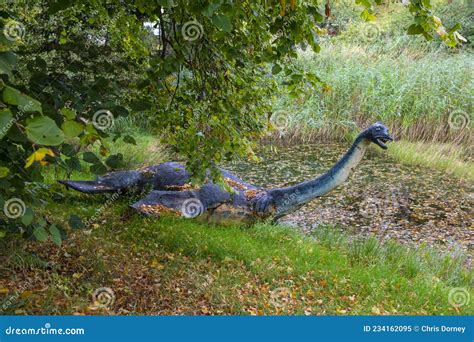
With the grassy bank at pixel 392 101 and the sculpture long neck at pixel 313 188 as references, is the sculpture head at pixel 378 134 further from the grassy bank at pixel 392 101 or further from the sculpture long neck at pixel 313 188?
the grassy bank at pixel 392 101

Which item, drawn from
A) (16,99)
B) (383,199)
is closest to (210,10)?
(16,99)

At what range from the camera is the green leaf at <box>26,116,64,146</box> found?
1.18 meters

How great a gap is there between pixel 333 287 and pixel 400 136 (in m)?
Result: 7.34

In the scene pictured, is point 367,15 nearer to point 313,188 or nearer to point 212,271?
point 212,271

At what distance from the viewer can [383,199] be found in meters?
7.50

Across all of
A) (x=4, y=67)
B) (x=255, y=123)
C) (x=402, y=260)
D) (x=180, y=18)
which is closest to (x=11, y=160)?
(x=4, y=67)

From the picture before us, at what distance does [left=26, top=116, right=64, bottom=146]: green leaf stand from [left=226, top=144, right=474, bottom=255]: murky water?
377 cm

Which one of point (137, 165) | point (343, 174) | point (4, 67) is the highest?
point (4, 67)

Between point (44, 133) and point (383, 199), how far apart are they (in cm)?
678

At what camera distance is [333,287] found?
4.16 m

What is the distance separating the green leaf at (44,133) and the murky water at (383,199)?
3771mm

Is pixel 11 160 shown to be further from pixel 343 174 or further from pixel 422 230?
pixel 422 230

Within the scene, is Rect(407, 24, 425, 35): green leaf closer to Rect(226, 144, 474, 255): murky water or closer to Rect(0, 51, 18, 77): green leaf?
Rect(0, 51, 18, 77): green leaf

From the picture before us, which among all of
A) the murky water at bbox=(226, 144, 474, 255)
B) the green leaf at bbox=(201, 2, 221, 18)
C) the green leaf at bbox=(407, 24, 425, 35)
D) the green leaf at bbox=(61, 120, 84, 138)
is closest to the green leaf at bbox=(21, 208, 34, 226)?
the green leaf at bbox=(61, 120, 84, 138)
